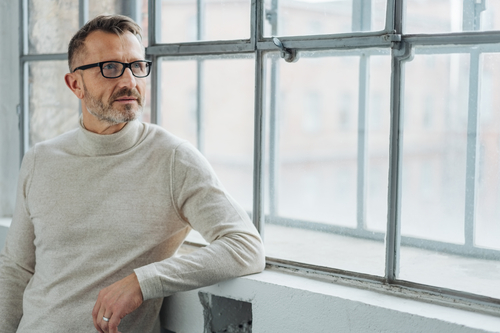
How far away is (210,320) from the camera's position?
1.80 metres

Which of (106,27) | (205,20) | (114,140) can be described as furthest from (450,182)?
(106,27)

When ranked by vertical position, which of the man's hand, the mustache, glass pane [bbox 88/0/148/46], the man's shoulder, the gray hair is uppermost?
glass pane [bbox 88/0/148/46]

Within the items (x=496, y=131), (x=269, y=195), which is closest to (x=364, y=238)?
(x=269, y=195)

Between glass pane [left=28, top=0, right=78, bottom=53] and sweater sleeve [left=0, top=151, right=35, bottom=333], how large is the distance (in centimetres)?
76

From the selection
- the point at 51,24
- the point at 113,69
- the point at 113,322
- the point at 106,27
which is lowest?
the point at 113,322

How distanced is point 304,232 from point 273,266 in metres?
0.47

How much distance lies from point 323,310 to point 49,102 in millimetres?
1635

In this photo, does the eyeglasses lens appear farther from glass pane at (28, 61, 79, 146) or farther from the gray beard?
glass pane at (28, 61, 79, 146)

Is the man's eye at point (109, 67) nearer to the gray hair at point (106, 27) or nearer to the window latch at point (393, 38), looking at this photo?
the gray hair at point (106, 27)

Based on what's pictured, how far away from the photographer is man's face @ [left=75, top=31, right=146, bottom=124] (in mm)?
1747

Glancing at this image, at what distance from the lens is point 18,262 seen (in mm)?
1868

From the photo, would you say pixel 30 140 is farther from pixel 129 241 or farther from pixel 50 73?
pixel 129 241

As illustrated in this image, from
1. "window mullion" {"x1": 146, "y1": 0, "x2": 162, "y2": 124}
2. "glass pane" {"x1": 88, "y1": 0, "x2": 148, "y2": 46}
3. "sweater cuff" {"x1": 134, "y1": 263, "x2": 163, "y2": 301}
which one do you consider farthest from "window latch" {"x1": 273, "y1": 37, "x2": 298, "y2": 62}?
"sweater cuff" {"x1": 134, "y1": 263, "x2": 163, "y2": 301}

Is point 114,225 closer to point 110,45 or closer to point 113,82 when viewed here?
point 113,82
